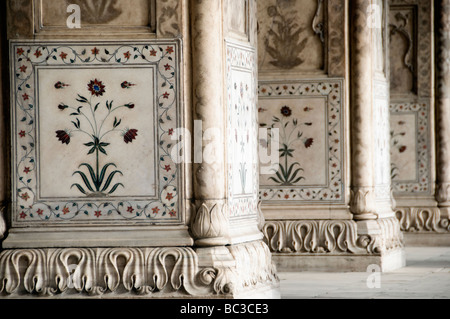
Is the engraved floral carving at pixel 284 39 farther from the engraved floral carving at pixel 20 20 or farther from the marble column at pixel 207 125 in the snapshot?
the engraved floral carving at pixel 20 20

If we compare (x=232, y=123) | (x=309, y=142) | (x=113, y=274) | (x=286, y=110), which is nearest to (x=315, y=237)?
(x=309, y=142)

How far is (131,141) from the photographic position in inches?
222

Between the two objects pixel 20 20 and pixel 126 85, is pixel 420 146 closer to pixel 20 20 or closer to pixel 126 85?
pixel 126 85

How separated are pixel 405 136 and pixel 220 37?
639 centimetres

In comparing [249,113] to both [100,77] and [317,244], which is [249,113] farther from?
[317,244]

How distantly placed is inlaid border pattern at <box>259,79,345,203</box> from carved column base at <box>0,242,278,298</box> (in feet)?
9.51

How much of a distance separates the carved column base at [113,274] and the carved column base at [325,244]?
2758mm

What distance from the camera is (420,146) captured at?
1173 cm

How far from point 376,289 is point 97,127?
2383mm

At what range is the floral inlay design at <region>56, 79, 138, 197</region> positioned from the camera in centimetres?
564

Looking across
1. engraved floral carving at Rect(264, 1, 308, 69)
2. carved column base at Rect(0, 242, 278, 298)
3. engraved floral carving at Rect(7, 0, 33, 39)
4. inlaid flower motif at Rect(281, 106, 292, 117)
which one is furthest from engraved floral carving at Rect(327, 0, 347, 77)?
engraved floral carving at Rect(7, 0, 33, 39)

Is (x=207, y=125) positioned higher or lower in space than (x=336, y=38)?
lower

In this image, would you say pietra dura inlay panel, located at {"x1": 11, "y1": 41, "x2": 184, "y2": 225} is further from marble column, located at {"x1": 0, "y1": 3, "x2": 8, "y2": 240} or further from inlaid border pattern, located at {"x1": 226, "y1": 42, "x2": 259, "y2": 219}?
inlaid border pattern, located at {"x1": 226, "y1": 42, "x2": 259, "y2": 219}

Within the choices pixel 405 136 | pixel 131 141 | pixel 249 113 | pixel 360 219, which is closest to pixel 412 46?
pixel 405 136
